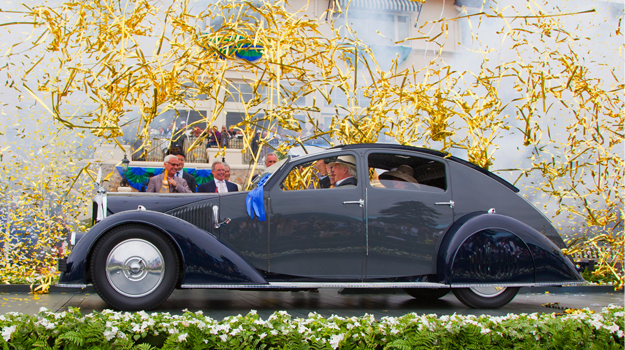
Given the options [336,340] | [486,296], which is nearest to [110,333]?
[336,340]

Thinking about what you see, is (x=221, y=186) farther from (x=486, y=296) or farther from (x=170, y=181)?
(x=486, y=296)

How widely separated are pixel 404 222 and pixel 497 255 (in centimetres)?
91

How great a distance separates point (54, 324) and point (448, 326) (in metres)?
Answer: 2.22

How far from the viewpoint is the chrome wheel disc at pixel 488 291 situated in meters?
4.45

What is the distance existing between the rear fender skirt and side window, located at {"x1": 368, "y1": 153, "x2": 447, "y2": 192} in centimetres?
46

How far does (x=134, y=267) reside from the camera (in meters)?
3.67

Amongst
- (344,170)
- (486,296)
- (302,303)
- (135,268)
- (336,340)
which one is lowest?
(302,303)

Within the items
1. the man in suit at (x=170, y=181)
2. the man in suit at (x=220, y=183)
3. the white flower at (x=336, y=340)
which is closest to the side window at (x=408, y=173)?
the white flower at (x=336, y=340)

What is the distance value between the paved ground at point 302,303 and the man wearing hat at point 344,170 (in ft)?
3.94

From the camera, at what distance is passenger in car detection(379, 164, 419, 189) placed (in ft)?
14.2

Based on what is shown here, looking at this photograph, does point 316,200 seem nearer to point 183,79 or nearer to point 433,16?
point 183,79

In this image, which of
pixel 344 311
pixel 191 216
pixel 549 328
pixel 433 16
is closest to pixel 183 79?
pixel 191 216

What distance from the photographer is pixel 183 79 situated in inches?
214

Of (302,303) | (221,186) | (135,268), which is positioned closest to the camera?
(135,268)
